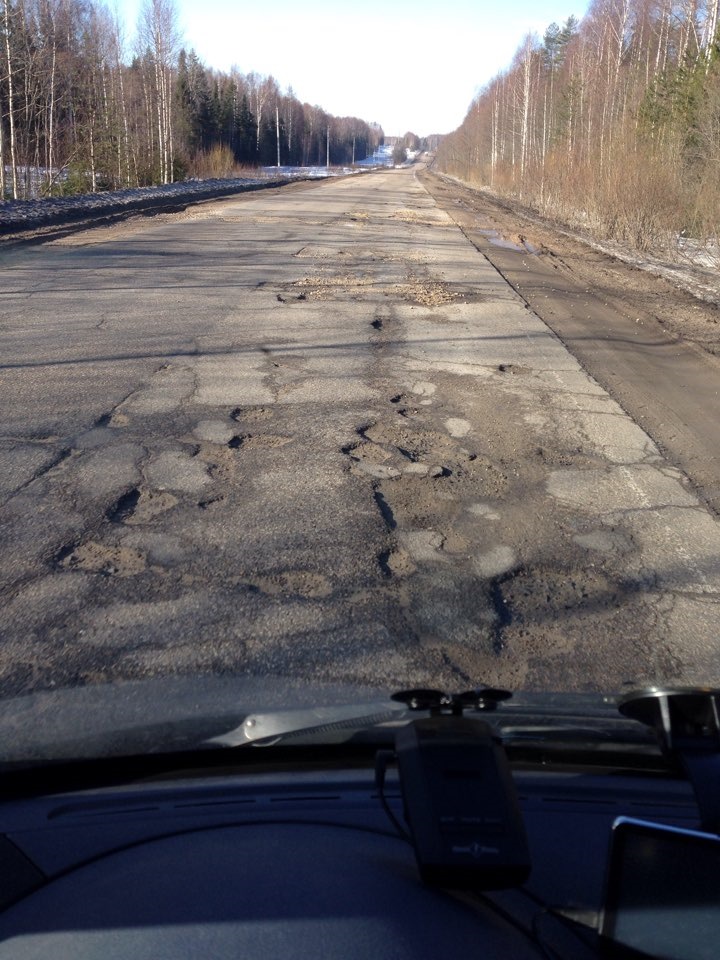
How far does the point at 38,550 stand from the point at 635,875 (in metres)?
3.53

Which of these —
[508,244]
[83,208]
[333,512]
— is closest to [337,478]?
[333,512]

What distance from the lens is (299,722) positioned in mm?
2203

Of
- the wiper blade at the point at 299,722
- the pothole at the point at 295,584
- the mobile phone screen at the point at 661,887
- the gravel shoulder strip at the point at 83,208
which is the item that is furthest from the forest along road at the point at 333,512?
the gravel shoulder strip at the point at 83,208

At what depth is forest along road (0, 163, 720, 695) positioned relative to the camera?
3.64m

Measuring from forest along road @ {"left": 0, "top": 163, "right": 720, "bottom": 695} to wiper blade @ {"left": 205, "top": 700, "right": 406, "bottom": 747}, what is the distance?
1.12 metres

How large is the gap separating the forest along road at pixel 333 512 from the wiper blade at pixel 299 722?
1.12 meters

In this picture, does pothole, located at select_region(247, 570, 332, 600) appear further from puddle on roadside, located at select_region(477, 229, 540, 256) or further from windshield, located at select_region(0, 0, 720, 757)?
puddle on roadside, located at select_region(477, 229, 540, 256)

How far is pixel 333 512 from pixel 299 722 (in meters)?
2.85

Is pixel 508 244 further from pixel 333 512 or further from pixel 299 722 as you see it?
pixel 299 722

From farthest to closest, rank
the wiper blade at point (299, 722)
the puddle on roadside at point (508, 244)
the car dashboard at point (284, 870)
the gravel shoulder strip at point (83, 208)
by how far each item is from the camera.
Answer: the puddle on roadside at point (508, 244) → the gravel shoulder strip at point (83, 208) → the wiper blade at point (299, 722) → the car dashboard at point (284, 870)

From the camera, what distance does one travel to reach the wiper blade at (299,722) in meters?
2.17

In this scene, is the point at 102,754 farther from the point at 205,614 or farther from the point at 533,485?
the point at 533,485

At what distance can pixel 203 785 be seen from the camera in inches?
81.7

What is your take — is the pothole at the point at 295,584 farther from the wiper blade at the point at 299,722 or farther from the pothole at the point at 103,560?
the wiper blade at the point at 299,722
